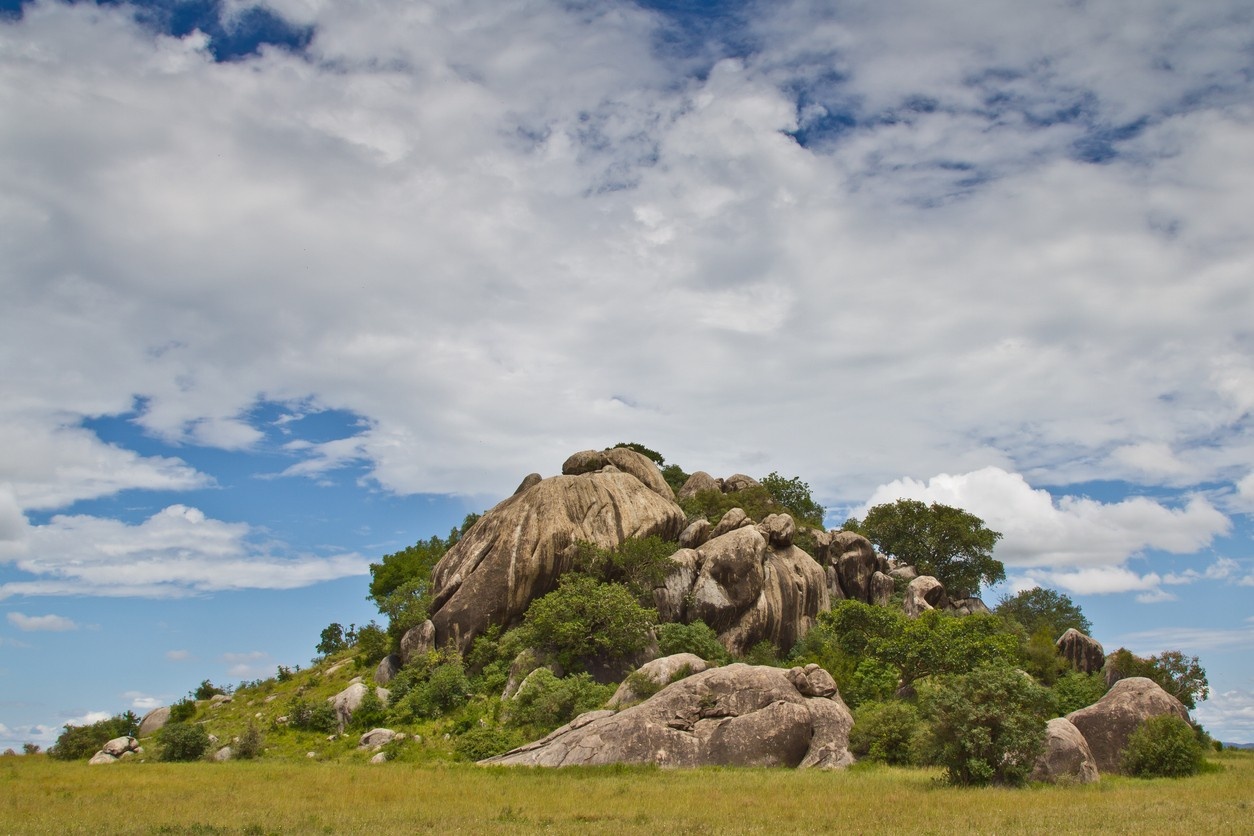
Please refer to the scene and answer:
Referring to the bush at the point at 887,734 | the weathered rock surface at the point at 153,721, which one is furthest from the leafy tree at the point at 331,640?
the bush at the point at 887,734

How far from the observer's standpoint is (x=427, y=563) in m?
83.9

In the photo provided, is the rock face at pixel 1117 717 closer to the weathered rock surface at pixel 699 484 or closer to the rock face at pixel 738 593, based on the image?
the rock face at pixel 738 593

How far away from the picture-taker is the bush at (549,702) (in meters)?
45.1

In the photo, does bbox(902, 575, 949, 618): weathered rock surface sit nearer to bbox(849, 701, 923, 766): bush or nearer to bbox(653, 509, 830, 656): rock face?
bbox(653, 509, 830, 656): rock face

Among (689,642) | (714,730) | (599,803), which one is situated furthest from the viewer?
(689,642)

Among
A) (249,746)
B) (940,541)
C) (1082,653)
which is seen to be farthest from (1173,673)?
(249,746)

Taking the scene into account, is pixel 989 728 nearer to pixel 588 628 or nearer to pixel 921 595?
pixel 588 628

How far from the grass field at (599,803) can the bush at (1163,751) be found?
119 cm

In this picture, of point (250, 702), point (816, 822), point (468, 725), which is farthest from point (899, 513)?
point (816, 822)

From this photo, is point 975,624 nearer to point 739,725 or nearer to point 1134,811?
point 739,725

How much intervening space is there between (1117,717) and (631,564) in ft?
101

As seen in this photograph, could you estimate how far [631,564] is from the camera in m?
60.1

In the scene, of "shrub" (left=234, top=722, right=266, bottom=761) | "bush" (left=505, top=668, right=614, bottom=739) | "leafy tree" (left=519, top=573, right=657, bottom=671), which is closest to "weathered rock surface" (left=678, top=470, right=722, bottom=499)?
"leafy tree" (left=519, top=573, right=657, bottom=671)

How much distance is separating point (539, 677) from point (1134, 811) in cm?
3176
